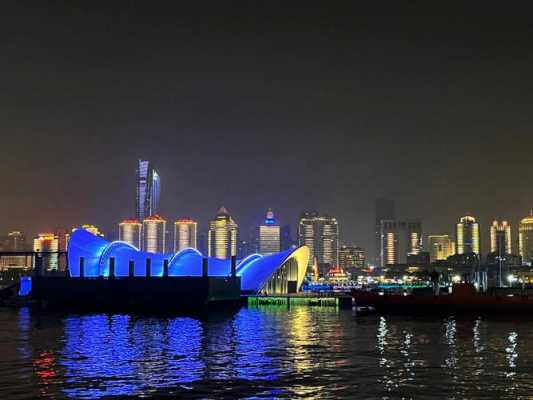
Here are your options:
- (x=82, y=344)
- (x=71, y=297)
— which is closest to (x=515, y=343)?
(x=82, y=344)

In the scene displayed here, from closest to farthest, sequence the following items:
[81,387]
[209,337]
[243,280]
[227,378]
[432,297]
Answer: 1. [81,387]
2. [227,378]
3. [209,337]
4. [432,297]
5. [243,280]

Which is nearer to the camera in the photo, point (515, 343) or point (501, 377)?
point (501, 377)

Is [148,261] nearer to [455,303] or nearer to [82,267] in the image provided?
[82,267]

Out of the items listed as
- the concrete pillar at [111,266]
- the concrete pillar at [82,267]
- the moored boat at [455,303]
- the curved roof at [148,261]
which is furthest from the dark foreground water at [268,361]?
the curved roof at [148,261]

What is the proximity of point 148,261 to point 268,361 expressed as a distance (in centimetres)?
6983

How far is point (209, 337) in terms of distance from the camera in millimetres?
54969

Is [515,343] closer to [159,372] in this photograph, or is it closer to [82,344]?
[159,372]

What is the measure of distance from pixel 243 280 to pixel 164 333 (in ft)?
215

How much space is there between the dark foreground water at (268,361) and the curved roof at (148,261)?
48900 millimetres

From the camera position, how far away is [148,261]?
108 meters

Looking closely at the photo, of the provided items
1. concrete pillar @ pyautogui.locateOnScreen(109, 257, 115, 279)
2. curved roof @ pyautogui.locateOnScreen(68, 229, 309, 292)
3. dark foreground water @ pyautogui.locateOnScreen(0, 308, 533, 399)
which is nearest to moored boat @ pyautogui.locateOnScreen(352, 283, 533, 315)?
dark foreground water @ pyautogui.locateOnScreen(0, 308, 533, 399)

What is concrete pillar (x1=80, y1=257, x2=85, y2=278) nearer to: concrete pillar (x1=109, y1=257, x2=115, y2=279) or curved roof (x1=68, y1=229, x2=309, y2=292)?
curved roof (x1=68, y1=229, x2=309, y2=292)

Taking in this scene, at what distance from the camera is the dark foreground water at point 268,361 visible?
3139cm

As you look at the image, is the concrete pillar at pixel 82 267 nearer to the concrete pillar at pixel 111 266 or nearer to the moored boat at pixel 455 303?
the concrete pillar at pixel 111 266
